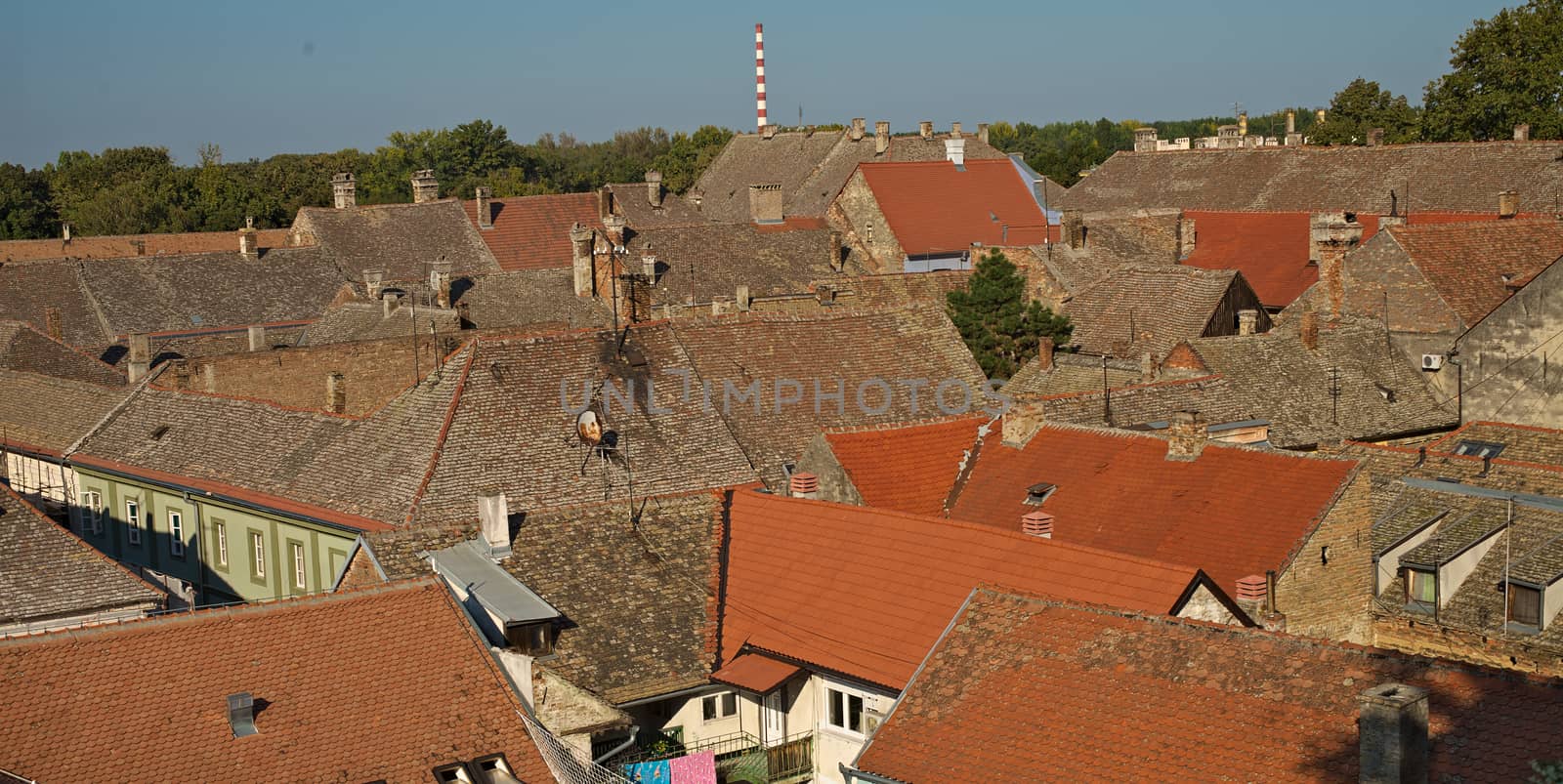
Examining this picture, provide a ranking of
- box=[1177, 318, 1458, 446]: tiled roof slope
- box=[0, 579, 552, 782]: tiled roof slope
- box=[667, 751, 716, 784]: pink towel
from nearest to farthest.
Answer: box=[0, 579, 552, 782]: tiled roof slope → box=[667, 751, 716, 784]: pink towel → box=[1177, 318, 1458, 446]: tiled roof slope

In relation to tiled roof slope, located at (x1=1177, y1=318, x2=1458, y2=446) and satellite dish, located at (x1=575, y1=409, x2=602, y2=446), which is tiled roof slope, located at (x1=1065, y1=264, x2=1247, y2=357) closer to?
tiled roof slope, located at (x1=1177, y1=318, x2=1458, y2=446)

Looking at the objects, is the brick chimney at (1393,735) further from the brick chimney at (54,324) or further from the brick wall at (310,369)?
the brick chimney at (54,324)

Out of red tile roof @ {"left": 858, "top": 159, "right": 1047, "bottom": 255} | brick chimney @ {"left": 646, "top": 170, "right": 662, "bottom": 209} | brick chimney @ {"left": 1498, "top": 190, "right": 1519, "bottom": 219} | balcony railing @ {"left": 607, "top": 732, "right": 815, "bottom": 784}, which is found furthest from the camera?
brick chimney @ {"left": 646, "top": 170, "right": 662, "bottom": 209}

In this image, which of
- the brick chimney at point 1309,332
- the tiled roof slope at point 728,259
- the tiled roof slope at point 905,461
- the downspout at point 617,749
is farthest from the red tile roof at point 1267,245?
the downspout at point 617,749

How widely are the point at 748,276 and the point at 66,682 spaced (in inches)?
1387

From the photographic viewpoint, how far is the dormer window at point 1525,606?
913 inches

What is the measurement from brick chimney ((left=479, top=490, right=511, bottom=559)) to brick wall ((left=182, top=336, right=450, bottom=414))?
49.0 ft

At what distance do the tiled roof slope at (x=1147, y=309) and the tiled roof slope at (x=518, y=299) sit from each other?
12.3 m

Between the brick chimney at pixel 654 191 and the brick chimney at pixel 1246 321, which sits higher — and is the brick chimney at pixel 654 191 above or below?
above

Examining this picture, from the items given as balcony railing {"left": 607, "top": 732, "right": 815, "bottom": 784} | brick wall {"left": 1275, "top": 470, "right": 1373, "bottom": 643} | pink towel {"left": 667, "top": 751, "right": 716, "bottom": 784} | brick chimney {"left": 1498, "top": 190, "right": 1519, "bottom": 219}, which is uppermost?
brick chimney {"left": 1498, "top": 190, "right": 1519, "bottom": 219}

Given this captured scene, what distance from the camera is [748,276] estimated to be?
170 feet

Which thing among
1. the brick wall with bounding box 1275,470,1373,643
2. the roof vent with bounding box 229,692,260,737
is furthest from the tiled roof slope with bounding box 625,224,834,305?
the roof vent with bounding box 229,692,260,737

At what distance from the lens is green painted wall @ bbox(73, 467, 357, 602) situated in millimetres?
28719

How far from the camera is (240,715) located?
1781 cm
